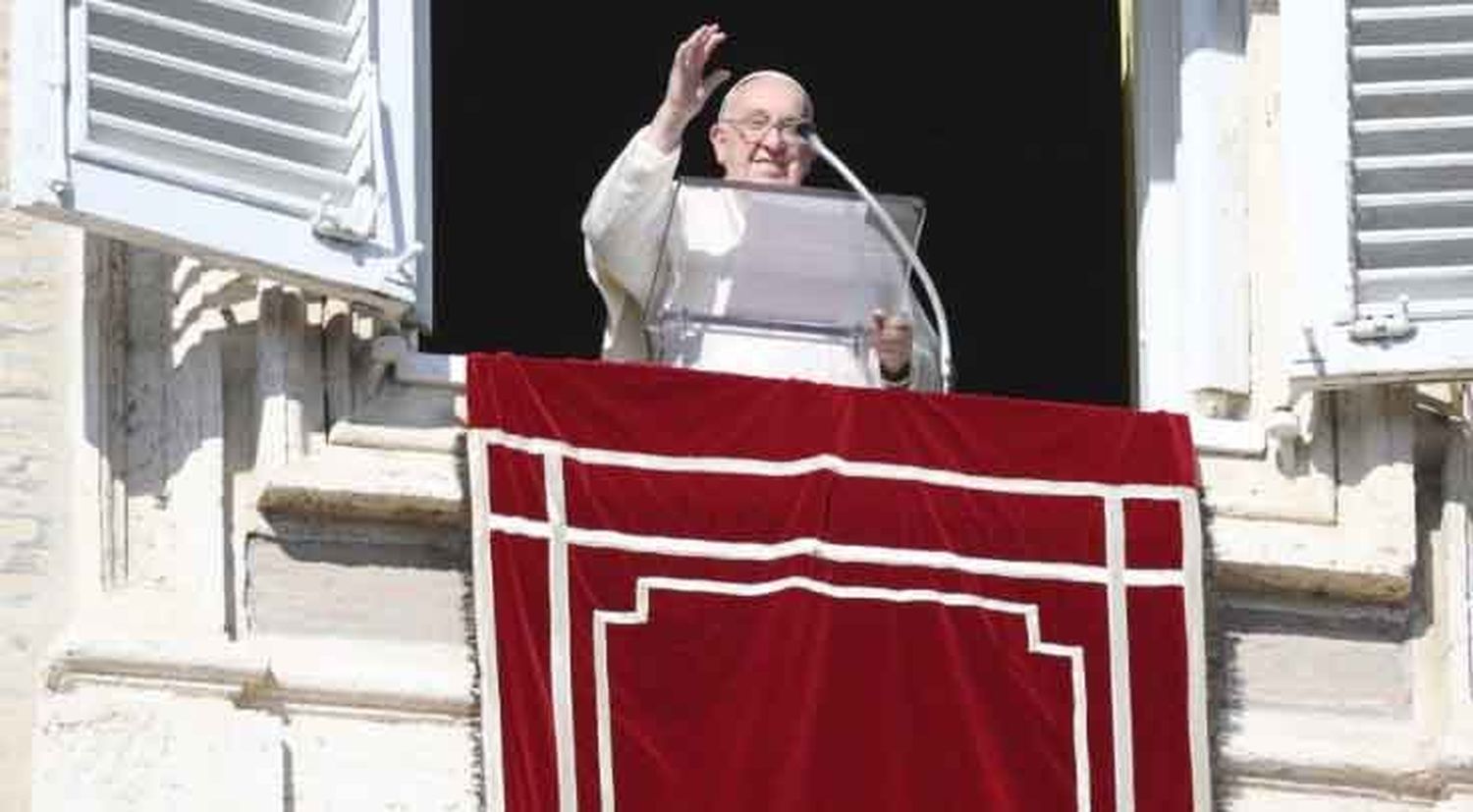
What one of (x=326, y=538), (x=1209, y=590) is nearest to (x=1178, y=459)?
(x=1209, y=590)

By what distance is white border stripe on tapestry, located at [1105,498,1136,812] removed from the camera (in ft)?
53.5

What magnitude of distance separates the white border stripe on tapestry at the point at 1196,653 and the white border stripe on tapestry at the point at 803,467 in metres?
0.06

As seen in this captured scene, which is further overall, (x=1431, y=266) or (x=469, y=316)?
(x=469, y=316)

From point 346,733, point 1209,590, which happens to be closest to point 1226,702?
point 1209,590

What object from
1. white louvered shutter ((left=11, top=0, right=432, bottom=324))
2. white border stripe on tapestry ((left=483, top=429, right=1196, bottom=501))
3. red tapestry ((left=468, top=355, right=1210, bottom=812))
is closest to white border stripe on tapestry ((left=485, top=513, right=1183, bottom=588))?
red tapestry ((left=468, top=355, right=1210, bottom=812))

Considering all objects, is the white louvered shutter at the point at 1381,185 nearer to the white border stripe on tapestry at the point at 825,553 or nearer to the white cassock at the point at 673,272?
the white border stripe on tapestry at the point at 825,553

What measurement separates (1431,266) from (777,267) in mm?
1102

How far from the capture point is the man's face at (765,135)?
1736 centimetres

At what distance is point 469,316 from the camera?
1844 centimetres

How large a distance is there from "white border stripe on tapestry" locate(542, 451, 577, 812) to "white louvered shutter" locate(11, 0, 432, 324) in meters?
0.39

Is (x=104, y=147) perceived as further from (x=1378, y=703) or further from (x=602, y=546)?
(x=1378, y=703)

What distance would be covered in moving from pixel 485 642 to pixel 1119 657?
3.36 ft

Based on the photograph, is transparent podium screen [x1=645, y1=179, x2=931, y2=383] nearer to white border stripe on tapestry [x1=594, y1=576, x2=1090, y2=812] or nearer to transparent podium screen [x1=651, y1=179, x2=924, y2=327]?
transparent podium screen [x1=651, y1=179, x2=924, y2=327]

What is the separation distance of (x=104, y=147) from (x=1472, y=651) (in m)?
2.30
